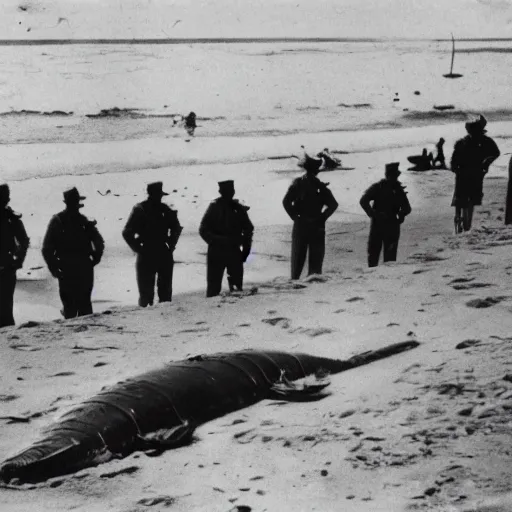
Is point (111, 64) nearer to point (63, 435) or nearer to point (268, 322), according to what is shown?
point (268, 322)

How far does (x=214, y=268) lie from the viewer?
10.1 meters

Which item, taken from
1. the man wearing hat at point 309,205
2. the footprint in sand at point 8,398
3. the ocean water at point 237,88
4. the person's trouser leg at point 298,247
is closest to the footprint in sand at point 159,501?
the footprint in sand at point 8,398

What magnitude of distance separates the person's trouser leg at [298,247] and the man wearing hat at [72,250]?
2.41 metres

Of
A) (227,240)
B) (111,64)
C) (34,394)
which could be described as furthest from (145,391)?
(111,64)

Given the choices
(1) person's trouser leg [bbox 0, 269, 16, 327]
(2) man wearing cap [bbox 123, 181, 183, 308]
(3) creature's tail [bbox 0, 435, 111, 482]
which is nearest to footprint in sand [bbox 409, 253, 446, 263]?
(2) man wearing cap [bbox 123, 181, 183, 308]

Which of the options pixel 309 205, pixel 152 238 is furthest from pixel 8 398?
pixel 309 205

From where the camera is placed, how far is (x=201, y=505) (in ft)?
16.4

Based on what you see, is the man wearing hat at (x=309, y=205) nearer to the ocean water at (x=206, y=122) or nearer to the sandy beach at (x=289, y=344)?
the sandy beach at (x=289, y=344)

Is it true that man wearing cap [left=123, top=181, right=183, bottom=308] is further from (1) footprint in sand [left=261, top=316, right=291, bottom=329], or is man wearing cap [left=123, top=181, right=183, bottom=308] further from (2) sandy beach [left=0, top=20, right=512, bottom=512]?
(1) footprint in sand [left=261, top=316, right=291, bottom=329]

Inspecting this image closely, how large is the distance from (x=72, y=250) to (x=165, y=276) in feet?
3.87

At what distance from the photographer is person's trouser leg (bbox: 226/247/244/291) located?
10062 millimetres

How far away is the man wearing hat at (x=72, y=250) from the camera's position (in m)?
9.23

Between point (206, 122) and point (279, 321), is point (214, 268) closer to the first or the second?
point (279, 321)

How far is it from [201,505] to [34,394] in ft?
7.97
